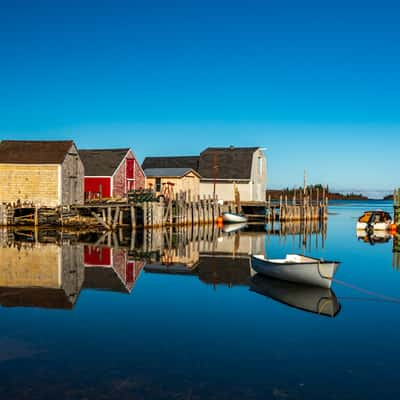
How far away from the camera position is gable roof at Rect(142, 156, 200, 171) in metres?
62.2

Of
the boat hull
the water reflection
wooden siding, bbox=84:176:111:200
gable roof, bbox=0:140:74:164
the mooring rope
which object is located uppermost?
gable roof, bbox=0:140:74:164

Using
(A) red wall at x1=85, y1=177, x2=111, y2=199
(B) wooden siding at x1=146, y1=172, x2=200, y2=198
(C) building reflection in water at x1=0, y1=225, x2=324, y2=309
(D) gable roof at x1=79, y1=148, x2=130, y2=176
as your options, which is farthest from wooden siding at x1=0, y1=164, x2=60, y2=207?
(B) wooden siding at x1=146, y1=172, x2=200, y2=198

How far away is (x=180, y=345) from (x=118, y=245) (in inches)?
769

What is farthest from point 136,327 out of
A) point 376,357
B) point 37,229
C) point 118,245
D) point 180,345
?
point 37,229

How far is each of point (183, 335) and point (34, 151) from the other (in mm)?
31542

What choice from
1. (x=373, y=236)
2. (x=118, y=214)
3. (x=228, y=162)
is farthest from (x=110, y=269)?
(x=228, y=162)

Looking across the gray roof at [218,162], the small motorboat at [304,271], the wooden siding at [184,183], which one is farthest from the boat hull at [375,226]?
the small motorboat at [304,271]

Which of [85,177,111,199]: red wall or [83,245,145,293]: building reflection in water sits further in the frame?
[85,177,111,199]: red wall

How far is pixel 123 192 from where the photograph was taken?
4700 centimetres

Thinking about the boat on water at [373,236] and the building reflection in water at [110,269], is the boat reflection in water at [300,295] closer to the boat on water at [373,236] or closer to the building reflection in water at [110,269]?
the building reflection in water at [110,269]

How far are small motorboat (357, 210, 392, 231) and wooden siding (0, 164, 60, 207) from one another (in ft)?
86.4

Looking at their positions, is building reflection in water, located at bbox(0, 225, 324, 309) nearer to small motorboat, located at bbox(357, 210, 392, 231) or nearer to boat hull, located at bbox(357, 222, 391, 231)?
boat hull, located at bbox(357, 222, 391, 231)

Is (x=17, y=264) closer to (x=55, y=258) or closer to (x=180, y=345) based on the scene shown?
(x=55, y=258)

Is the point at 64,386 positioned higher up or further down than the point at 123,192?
further down
